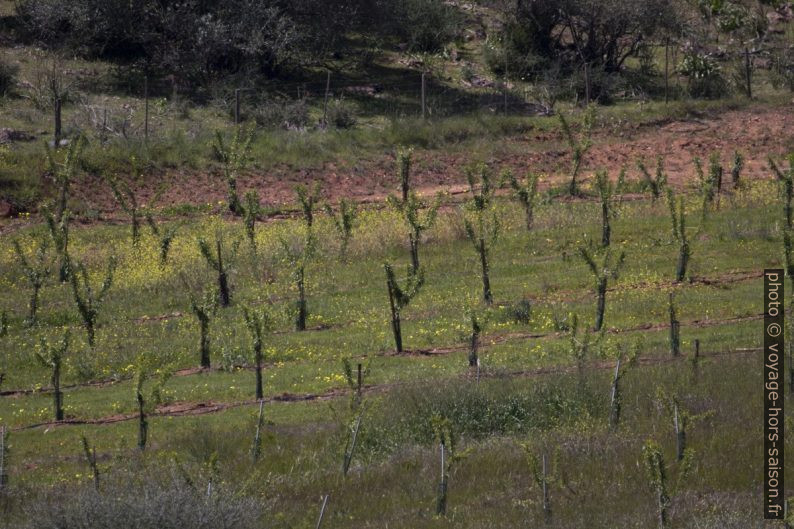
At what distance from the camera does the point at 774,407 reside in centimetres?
1612

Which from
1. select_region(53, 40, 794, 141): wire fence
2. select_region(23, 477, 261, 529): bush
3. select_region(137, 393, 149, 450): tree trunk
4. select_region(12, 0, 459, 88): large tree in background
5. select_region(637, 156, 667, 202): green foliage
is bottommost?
select_region(137, 393, 149, 450): tree trunk

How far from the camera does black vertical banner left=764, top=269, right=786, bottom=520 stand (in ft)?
45.0

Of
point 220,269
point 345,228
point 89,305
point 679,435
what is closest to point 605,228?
point 345,228

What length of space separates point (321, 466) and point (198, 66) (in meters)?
28.1

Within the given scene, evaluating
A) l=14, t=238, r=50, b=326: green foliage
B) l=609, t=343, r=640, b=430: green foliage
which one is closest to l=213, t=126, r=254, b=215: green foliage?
l=14, t=238, r=50, b=326: green foliage

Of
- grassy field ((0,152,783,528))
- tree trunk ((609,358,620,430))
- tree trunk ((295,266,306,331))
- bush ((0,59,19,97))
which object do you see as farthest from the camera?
bush ((0,59,19,97))

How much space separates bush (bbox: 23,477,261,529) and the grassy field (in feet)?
0.29

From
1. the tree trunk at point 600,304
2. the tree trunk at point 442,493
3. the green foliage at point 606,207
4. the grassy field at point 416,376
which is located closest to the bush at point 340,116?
the grassy field at point 416,376

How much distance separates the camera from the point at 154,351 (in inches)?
873

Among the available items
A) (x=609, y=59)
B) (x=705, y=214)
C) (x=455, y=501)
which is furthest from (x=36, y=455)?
(x=609, y=59)

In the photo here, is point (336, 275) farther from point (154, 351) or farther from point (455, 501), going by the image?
point (455, 501)

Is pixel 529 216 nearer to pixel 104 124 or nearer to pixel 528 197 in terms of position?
pixel 528 197

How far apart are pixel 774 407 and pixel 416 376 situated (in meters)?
5.82

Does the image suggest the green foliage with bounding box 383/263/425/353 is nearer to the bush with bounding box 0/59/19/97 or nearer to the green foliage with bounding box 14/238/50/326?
the green foliage with bounding box 14/238/50/326
